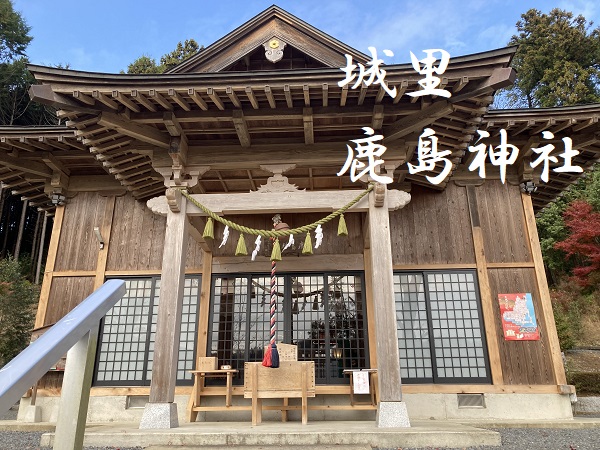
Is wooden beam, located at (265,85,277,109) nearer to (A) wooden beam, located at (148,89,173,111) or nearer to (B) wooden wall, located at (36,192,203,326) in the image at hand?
(A) wooden beam, located at (148,89,173,111)

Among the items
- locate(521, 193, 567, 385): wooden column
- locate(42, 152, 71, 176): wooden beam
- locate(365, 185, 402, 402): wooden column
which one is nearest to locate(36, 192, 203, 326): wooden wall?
locate(42, 152, 71, 176): wooden beam

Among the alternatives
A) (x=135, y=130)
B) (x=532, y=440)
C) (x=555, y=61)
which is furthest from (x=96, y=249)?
(x=555, y=61)

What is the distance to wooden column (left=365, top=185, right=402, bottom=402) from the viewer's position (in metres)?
5.58

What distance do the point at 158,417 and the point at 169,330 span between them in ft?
3.61

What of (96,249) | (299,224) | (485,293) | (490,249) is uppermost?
(299,224)

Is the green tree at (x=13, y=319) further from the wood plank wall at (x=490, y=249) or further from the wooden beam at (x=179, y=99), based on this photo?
the wood plank wall at (x=490, y=249)

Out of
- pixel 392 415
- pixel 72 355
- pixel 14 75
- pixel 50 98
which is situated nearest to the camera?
pixel 72 355

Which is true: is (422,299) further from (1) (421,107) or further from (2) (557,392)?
(1) (421,107)

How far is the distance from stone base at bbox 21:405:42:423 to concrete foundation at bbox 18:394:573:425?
7 cm

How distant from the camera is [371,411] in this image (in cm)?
752

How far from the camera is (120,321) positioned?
8.57 m

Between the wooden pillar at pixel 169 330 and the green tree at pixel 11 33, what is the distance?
23.0 meters

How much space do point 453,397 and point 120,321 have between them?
6530 millimetres

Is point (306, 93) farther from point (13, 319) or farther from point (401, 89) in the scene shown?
point (13, 319)
